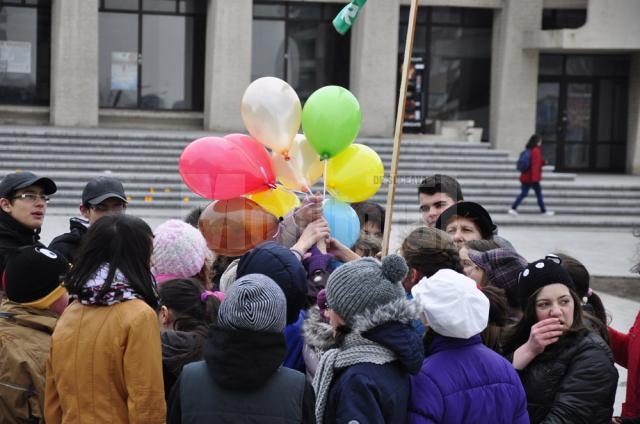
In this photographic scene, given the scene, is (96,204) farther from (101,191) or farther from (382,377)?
(382,377)

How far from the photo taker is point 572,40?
2405 centimetres

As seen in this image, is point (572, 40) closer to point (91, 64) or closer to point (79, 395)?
point (91, 64)

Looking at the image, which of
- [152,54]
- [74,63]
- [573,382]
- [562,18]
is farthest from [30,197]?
[562,18]

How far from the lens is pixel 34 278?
3.96m

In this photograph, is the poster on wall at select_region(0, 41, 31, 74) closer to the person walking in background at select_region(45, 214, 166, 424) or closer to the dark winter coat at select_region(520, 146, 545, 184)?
the dark winter coat at select_region(520, 146, 545, 184)

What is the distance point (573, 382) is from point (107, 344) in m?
1.99

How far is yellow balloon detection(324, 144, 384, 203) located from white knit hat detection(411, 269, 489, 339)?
6.50 ft

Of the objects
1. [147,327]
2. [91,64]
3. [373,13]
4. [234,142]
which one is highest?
[373,13]

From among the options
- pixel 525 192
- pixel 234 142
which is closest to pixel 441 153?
pixel 525 192

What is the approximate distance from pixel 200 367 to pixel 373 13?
21948 millimetres

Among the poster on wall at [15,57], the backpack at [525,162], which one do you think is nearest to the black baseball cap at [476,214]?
the backpack at [525,162]

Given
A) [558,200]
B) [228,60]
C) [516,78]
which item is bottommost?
[558,200]

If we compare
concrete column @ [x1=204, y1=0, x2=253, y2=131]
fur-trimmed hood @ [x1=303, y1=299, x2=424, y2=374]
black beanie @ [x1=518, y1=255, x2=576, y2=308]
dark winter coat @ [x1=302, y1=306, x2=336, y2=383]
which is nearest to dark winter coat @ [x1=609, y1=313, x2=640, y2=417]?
black beanie @ [x1=518, y1=255, x2=576, y2=308]

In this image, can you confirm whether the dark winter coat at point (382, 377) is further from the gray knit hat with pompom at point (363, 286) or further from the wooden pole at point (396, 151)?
the wooden pole at point (396, 151)
